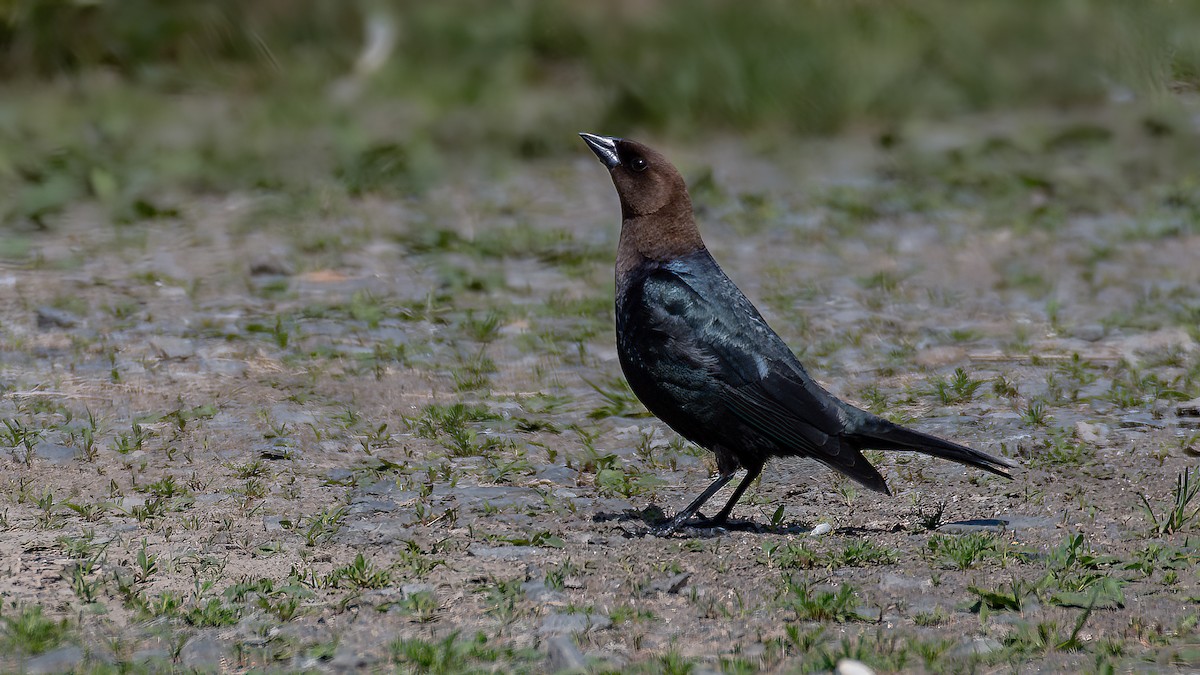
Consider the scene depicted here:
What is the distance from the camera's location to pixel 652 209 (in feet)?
17.5

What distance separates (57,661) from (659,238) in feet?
8.14

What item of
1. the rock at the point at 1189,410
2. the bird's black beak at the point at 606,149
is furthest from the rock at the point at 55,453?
the rock at the point at 1189,410

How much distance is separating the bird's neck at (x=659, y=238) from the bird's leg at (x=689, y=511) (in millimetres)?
810

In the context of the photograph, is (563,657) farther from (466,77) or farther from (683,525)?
(466,77)

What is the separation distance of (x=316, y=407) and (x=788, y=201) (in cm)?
434

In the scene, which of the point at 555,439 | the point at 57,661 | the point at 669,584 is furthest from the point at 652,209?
the point at 57,661

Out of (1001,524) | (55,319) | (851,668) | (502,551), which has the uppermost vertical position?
(851,668)

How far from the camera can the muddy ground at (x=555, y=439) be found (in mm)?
3936

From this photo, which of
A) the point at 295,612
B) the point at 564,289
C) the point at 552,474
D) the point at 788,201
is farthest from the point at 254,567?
the point at 788,201

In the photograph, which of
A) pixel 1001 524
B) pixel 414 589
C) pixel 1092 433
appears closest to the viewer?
pixel 414 589

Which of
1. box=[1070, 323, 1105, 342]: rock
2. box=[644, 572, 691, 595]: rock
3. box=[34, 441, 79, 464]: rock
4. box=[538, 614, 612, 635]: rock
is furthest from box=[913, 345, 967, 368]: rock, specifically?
box=[34, 441, 79, 464]: rock

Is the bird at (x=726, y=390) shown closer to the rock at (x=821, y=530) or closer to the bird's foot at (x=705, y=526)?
the bird's foot at (x=705, y=526)

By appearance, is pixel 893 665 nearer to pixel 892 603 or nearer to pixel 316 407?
pixel 892 603

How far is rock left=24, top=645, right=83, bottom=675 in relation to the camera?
3.63 metres
